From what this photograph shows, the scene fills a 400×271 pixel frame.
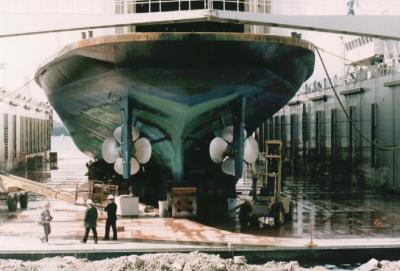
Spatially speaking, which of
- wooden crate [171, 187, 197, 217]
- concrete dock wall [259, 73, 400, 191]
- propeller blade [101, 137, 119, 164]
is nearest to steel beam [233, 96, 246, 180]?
wooden crate [171, 187, 197, 217]

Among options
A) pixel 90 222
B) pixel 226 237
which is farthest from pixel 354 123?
pixel 90 222

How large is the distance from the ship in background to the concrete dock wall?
25.3ft

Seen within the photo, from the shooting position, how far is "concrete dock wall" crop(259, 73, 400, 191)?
2367cm

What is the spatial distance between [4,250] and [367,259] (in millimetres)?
7326

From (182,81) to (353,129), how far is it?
17703 mm

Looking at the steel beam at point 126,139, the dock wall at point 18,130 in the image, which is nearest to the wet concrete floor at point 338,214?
the steel beam at point 126,139

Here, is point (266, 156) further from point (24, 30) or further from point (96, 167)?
point (96, 167)

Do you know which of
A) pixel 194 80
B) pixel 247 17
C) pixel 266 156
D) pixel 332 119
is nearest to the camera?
pixel 247 17

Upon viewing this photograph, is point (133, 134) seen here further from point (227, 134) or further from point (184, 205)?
point (227, 134)

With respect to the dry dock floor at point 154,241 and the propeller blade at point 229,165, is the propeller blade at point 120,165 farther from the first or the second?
the propeller blade at point 229,165

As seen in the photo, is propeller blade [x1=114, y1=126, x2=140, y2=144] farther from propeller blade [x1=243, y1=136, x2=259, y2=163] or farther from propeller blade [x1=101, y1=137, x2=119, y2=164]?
propeller blade [x1=243, y1=136, x2=259, y2=163]

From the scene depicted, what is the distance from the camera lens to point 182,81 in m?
13.6

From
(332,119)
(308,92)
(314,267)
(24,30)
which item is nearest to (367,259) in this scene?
(314,267)

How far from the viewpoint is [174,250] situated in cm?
1098
